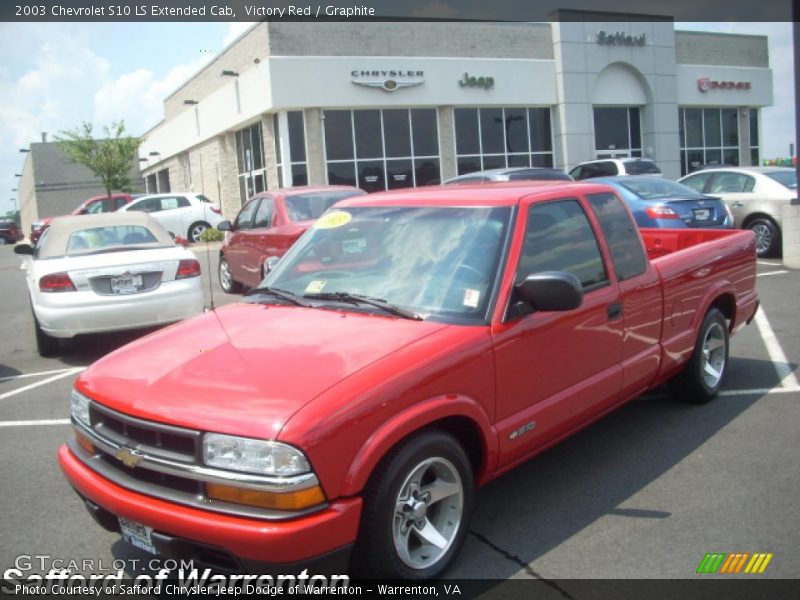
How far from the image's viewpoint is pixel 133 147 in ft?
140

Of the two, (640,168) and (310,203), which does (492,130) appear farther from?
(310,203)

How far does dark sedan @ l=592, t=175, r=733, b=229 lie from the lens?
12.2m

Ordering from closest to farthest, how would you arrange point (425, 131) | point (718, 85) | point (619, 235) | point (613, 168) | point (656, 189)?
point (619, 235) < point (656, 189) < point (613, 168) < point (425, 131) < point (718, 85)

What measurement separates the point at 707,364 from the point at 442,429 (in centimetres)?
319

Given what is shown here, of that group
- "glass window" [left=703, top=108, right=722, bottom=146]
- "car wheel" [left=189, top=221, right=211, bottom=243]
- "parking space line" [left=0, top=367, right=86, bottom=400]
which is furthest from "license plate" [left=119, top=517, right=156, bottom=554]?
"glass window" [left=703, top=108, right=722, bottom=146]

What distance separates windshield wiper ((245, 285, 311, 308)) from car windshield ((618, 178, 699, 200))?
9.41m

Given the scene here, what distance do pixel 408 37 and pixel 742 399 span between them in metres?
24.1

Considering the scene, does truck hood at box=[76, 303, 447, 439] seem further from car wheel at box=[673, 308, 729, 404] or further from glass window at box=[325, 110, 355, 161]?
glass window at box=[325, 110, 355, 161]

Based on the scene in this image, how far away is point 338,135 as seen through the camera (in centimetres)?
2736

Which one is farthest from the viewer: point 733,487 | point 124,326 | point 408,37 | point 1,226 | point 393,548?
point 1,226

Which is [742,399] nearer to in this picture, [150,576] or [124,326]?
[150,576]

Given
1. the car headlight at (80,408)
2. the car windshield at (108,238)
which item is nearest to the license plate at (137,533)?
the car headlight at (80,408)

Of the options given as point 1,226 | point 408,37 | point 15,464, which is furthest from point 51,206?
point 15,464

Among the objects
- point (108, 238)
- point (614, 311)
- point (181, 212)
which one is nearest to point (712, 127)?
point (181, 212)
